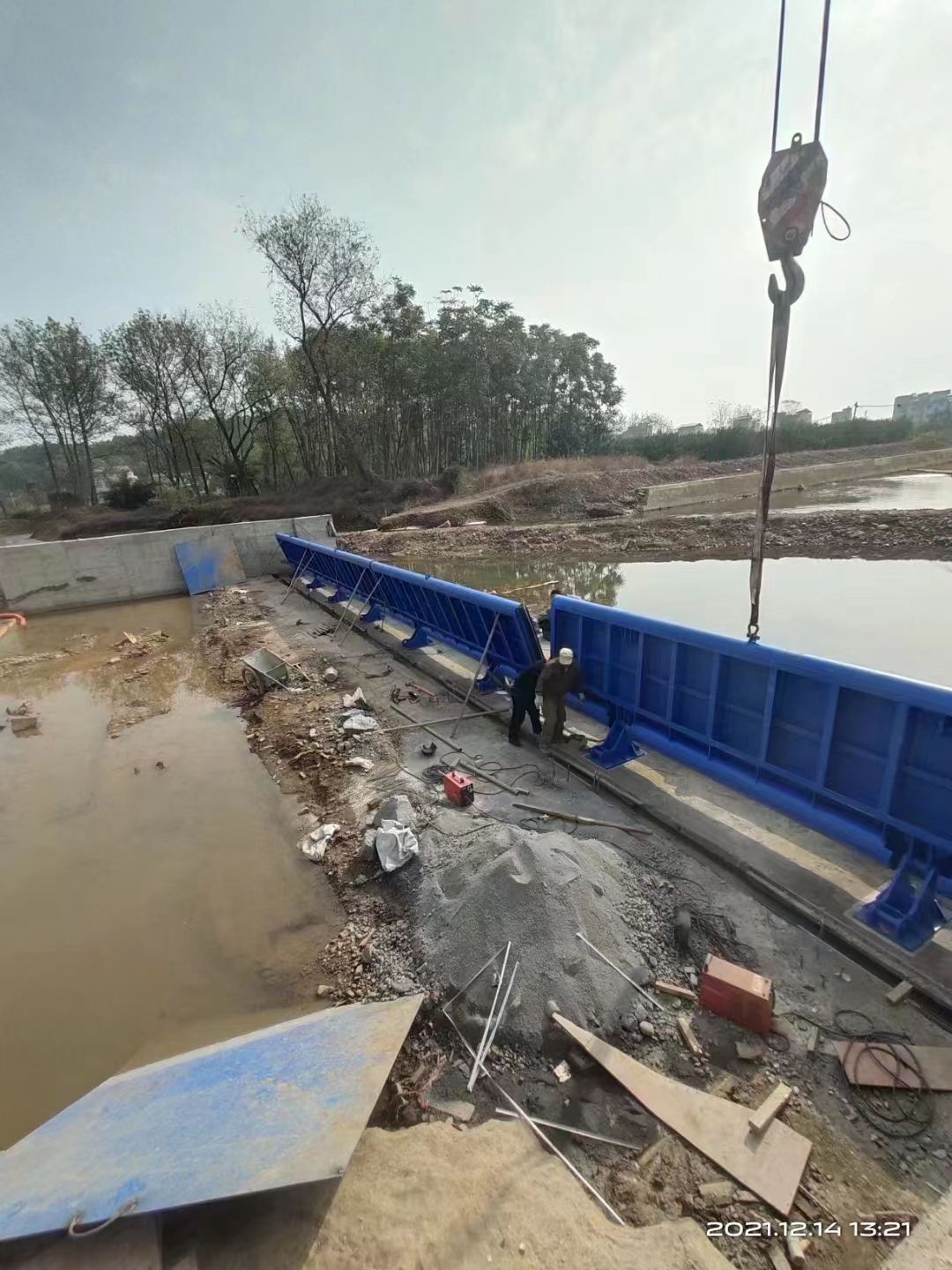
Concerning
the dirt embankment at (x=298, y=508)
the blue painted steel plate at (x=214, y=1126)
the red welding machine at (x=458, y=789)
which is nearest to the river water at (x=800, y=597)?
the red welding machine at (x=458, y=789)

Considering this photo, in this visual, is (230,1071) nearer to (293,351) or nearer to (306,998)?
(306,998)

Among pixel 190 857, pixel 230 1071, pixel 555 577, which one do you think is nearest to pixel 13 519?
pixel 555 577

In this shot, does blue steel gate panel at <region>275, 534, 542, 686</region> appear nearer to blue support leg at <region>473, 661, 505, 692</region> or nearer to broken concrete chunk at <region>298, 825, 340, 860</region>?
blue support leg at <region>473, 661, 505, 692</region>

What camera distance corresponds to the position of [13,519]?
159 ft

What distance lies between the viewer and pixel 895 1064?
3049mm

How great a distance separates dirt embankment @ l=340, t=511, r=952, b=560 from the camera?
1716 cm

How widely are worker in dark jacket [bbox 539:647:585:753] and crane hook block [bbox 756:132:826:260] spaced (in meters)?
3.64

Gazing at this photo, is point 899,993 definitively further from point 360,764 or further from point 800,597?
point 800,597

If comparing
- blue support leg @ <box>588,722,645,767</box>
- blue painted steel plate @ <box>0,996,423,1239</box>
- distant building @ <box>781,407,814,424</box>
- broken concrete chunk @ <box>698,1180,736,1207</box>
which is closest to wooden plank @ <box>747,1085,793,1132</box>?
broken concrete chunk @ <box>698,1180,736,1207</box>

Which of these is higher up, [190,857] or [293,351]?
[293,351]

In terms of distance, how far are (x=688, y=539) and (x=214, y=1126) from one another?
20435mm

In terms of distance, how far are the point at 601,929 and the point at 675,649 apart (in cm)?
264

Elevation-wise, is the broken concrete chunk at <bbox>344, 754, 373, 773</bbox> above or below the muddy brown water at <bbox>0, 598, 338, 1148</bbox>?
above

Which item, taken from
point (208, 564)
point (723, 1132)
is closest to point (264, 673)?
point (723, 1132)
